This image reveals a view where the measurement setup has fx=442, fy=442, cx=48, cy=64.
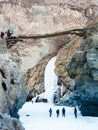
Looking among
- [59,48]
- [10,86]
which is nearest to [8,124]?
[10,86]

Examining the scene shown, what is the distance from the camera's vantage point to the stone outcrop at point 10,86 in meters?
25.3

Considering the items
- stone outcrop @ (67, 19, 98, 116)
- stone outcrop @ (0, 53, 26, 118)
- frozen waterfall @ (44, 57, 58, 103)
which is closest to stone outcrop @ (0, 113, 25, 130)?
stone outcrop @ (0, 53, 26, 118)

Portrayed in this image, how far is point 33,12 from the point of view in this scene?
6638 centimetres

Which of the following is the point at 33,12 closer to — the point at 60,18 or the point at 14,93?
the point at 60,18

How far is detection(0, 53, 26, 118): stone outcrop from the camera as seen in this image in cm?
2534

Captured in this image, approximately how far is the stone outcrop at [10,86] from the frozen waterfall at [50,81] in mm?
22260

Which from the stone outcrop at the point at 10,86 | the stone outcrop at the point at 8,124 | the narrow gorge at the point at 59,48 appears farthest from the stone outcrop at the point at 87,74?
the stone outcrop at the point at 8,124

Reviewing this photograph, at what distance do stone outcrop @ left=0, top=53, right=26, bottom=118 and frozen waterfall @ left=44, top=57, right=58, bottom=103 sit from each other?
22260 mm

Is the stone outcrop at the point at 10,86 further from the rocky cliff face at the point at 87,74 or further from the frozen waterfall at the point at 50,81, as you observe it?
the frozen waterfall at the point at 50,81

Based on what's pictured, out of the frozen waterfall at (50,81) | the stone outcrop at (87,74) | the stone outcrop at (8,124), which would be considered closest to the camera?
the stone outcrop at (8,124)

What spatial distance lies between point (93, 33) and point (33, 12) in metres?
34.2

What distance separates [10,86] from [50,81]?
93.1ft

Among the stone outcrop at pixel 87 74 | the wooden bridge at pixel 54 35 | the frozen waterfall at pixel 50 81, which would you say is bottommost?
the frozen waterfall at pixel 50 81

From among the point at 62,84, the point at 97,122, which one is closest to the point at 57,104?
the point at 62,84
